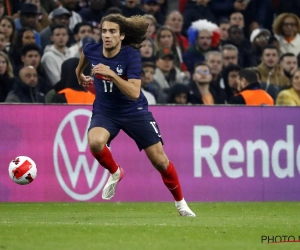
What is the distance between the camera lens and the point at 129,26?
35.4 ft

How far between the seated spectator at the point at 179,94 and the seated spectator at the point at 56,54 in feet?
6.81

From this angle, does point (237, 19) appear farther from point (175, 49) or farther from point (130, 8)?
point (130, 8)

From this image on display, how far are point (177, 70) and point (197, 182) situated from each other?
3919 mm

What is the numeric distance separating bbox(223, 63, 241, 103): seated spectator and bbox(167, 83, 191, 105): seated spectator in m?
1.41

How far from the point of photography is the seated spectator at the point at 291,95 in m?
16.0

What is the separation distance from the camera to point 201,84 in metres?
17.0

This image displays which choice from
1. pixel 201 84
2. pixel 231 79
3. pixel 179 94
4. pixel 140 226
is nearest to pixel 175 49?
pixel 231 79

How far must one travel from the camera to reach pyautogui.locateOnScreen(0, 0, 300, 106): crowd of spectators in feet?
51.8

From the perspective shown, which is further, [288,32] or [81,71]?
[288,32]

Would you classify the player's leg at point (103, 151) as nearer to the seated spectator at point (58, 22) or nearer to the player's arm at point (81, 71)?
the player's arm at point (81, 71)

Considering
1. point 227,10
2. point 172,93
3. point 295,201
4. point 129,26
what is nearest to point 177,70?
point 172,93

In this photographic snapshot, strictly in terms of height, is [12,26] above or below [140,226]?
above

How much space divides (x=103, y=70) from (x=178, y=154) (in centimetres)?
451

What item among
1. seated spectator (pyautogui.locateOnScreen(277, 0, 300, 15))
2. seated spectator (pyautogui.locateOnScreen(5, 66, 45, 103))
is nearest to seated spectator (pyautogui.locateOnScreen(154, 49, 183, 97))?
seated spectator (pyautogui.locateOnScreen(5, 66, 45, 103))
